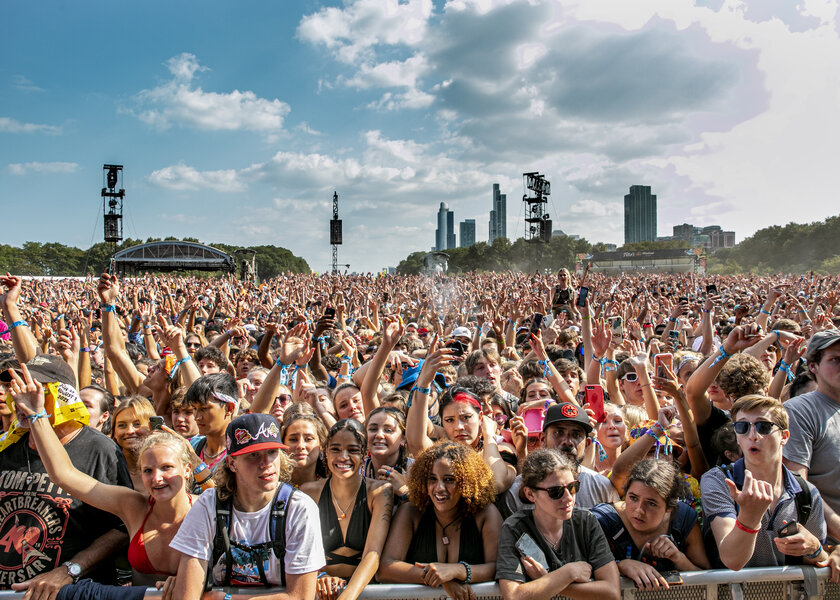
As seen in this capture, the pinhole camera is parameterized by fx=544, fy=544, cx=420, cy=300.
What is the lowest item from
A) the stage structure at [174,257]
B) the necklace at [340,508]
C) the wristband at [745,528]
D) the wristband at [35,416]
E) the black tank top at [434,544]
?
the black tank top at [434,544]

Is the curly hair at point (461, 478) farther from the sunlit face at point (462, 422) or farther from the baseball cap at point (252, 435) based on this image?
the baseball cap at point (252, 435)

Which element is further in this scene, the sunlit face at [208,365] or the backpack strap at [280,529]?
the sunlit face at [208,365]

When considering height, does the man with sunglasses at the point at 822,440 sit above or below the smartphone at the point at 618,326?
below

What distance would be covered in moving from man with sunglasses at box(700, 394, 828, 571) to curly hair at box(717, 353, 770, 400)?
3.12 ft

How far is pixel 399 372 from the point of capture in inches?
267

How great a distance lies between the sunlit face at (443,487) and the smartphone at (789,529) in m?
1.58

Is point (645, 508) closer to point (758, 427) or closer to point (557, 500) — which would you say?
point (557, 500)

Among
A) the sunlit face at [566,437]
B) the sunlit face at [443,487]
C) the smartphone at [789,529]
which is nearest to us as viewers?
the smartphone at [789,529]

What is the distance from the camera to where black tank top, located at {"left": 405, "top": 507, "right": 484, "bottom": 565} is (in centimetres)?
286

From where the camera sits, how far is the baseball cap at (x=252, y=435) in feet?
8.54

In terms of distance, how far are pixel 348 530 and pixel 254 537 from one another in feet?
2.02

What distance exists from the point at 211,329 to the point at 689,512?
8.83 metres

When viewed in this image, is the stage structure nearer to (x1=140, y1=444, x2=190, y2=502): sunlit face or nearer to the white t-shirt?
(x1=140, y1=444, x2=190, y2=502): sunlit face

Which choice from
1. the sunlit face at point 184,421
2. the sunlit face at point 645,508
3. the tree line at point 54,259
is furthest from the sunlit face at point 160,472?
the tree line at point 54,259
